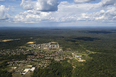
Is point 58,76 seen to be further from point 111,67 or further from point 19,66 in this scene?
point 111,67

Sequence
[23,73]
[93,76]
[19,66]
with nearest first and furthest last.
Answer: [93,76] < [23,73] < [19,66]

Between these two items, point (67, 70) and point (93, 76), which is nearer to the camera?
point (93, 76)

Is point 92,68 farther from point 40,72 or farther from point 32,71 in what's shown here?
point 32,71

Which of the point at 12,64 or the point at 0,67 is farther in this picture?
the point at 12,64

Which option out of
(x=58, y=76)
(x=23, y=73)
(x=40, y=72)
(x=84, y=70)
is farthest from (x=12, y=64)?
(x=84, y=70)

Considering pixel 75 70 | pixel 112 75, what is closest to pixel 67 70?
pixel 75 70

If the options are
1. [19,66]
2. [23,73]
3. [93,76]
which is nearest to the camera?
[93,76]

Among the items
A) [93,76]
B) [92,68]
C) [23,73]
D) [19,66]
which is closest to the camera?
[93,76]

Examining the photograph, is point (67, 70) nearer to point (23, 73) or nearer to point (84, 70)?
point (84, 70)
